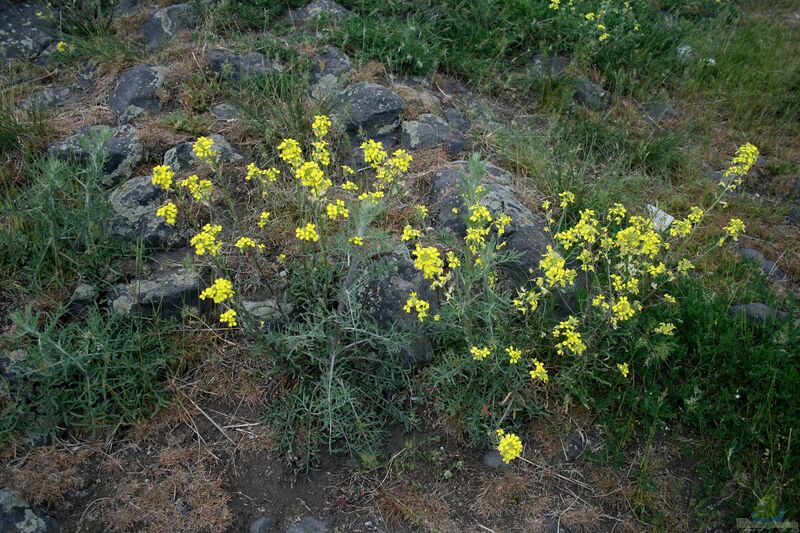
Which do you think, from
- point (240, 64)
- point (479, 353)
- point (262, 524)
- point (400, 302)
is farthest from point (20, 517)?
point (240, 64)

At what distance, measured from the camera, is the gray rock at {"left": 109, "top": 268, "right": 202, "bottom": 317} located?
3561 millimetres

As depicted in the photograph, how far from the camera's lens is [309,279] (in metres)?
3.54

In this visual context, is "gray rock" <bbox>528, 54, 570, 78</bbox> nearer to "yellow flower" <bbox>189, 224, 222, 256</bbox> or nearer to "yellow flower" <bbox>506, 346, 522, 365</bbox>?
"yellow flower" <bbox>506, 346, 522, 365</bbox>

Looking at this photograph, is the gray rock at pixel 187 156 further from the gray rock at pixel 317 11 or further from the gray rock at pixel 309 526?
the gray rock at pixel 309 526

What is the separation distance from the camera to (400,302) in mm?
3568

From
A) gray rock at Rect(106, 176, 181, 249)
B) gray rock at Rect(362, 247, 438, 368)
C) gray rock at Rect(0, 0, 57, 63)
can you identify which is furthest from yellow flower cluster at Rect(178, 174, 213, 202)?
gray rock at Rect(0, 0, 57, 63)

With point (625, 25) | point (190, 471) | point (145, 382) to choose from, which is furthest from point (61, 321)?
point (625, 25)

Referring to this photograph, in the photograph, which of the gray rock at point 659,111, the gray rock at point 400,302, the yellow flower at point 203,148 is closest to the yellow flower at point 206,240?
the yellow flower at point 203,148

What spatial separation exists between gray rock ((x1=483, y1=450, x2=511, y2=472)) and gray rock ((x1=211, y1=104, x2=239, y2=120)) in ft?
10.6

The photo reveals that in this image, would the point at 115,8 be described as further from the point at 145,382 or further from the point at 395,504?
the point at 395,504

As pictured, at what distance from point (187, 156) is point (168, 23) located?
6.62 ft

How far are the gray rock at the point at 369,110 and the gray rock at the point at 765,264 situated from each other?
2.84 metres

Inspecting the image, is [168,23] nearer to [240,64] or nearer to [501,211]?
[240,64]

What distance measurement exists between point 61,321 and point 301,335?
60.1 inches
